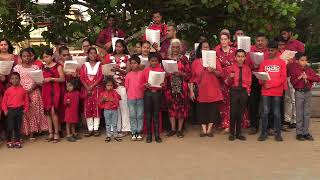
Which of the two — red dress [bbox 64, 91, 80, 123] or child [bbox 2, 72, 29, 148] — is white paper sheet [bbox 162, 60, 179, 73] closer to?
red dress [bbox 64, 91, 80, 123]

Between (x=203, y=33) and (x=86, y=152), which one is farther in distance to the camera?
(x=203, y=33)

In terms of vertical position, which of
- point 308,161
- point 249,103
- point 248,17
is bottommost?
point 308,161

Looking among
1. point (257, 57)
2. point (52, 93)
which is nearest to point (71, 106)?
point (52, 93)

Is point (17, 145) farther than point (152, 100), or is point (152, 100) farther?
point (152, 100)

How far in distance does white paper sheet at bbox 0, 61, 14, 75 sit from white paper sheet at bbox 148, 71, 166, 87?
2165 millimetres

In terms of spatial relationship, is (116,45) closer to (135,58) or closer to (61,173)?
(135,58)

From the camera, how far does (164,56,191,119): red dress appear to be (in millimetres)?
7883

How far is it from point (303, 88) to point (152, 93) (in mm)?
2297

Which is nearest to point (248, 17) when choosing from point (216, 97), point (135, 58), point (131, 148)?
point (216, 97)

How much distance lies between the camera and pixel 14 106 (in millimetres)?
7289

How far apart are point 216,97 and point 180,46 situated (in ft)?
3.35

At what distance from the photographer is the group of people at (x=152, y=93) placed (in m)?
7.40

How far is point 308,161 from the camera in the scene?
20.2 feet

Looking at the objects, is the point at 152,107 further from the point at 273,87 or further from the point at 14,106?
the point at 14,106
